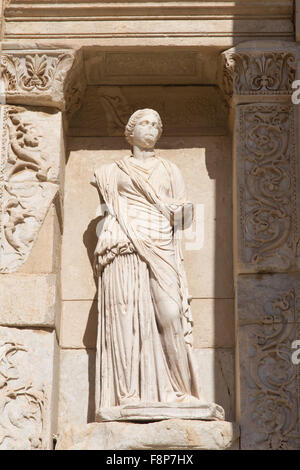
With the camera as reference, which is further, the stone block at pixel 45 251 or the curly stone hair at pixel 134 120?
the curly stone hair at pixel 134 120

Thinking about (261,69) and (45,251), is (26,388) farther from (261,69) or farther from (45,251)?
(261,69)

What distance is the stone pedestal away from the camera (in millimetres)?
7227

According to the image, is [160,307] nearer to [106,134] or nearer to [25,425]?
[25,425]

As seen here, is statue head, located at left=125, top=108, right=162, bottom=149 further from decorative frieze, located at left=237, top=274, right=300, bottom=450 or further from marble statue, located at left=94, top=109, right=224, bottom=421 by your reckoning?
decorative frieze, located at left=237, top=274, right=300, bottom=450

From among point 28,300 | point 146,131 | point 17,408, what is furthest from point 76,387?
point 146,131

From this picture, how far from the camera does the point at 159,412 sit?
24.1 feet

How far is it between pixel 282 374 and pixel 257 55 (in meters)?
2.47

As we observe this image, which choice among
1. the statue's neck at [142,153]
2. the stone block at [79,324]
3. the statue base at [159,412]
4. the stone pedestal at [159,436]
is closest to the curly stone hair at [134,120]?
the statue's neck at [142,153]

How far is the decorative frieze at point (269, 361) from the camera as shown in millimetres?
7355

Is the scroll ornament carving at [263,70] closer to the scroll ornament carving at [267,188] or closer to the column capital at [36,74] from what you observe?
the scroll ornament carving at [267,188]

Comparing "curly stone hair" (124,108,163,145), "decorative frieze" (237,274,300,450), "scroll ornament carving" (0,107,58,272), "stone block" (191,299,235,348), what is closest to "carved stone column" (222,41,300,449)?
"decorative frieze" (237,274,300,450)

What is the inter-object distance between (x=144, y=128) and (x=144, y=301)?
1.43 m

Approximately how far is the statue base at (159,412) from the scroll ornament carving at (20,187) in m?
1.31
